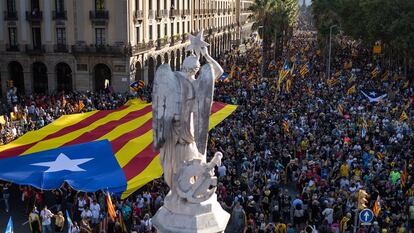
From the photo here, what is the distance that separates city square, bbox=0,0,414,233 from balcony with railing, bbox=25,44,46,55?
106 mm

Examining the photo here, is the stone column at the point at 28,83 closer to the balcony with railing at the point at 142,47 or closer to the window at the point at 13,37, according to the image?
the window at the point at 13,37

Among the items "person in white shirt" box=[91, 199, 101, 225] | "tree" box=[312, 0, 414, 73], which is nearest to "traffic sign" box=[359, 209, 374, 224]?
"person in white shirt" box=[91, 199, 101, 225]

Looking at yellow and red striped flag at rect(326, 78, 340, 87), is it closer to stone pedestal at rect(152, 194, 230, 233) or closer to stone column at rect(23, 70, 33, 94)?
stone column at rect(23, 70, 33, 94)

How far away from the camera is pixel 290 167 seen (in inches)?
802

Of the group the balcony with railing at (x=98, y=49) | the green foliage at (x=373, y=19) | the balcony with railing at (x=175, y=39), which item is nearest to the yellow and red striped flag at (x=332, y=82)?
the green foliage at (x=373, y=19)

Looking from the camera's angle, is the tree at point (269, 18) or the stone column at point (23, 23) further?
the tree at point (269, 18)

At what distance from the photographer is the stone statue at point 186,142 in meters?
7.24

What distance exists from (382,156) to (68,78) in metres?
28.9

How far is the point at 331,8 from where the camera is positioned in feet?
184

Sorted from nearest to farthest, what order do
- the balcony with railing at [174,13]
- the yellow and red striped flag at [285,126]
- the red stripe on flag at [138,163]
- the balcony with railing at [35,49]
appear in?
the red stripe on flag at [138,163] < the yellow and red striped flag at [285,126] < the balcony with railing at [35,49] < the balcony with railing at [174,13]

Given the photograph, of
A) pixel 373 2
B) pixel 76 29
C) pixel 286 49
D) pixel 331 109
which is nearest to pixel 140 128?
pixel 331 109

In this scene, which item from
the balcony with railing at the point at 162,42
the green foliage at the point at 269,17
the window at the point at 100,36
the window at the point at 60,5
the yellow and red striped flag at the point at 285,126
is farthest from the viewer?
the green foliage at the point at 269,17

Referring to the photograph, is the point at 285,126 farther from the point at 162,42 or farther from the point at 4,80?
the point at 4,80

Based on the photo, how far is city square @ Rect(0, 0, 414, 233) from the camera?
298 inches
